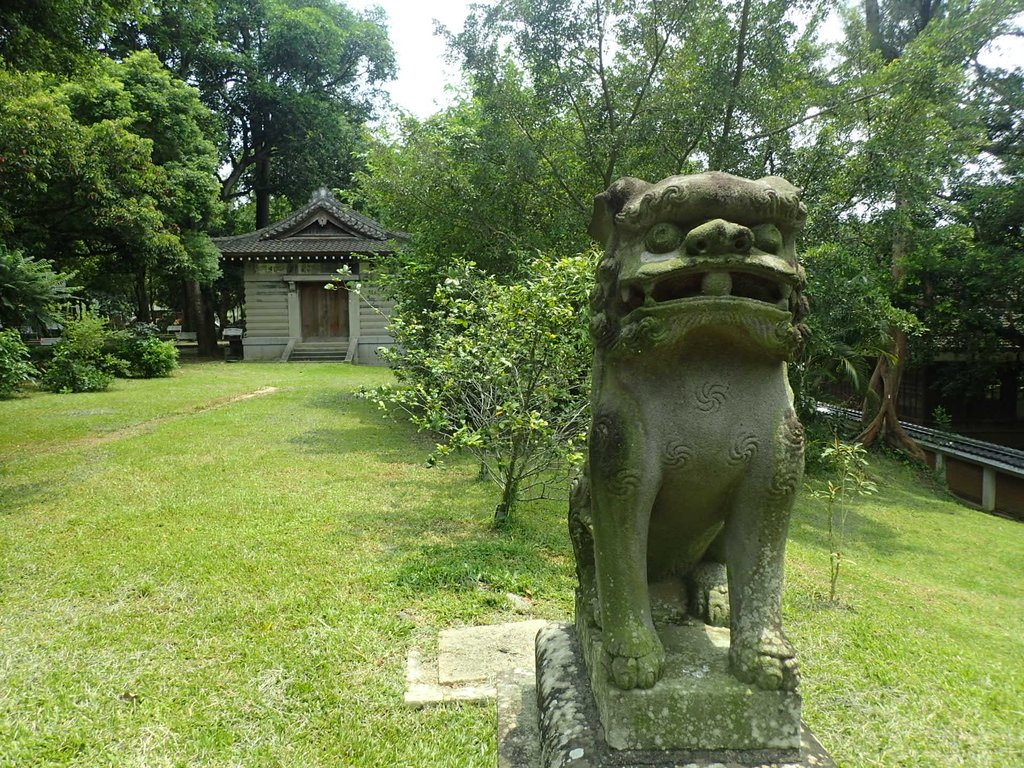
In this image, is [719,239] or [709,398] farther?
[709,398]

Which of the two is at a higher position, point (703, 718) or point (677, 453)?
point (677, 453)

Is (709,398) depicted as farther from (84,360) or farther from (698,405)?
(84,360)

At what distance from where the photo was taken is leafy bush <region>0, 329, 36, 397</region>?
11383mm

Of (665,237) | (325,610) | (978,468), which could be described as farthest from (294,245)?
(665,237)

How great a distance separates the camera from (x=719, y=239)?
1.59m

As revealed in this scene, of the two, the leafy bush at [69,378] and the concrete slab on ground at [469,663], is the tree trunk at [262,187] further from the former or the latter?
the concrete slab on ground at [469,663]

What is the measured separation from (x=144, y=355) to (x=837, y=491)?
14.6m

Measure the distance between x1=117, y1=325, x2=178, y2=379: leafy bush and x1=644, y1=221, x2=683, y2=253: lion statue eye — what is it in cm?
1600

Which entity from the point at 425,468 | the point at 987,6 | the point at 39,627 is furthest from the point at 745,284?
the point at 987,6

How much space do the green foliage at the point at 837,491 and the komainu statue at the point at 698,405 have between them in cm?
317

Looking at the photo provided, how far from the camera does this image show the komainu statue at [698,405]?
1651 mm

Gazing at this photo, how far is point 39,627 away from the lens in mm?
3627

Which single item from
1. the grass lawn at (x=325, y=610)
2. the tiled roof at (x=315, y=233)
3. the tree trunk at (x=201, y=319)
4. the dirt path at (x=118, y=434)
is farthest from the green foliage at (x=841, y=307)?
the tree trunk at (x=201, y=319)

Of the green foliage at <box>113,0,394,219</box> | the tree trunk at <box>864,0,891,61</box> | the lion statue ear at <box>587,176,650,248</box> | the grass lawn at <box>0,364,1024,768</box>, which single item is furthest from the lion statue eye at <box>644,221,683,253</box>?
the green foliage at <box>113,0,394,219</box>
